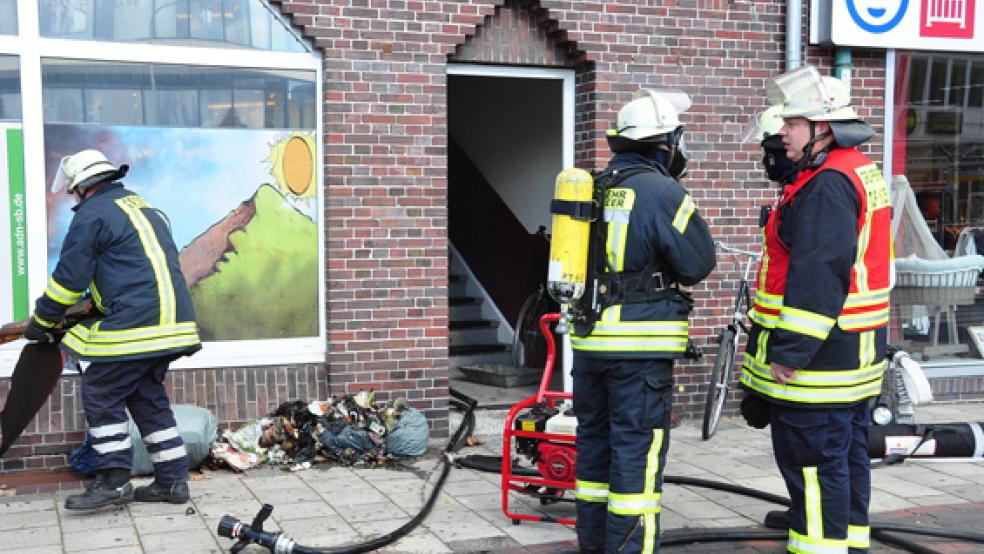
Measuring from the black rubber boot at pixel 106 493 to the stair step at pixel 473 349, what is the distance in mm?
4591

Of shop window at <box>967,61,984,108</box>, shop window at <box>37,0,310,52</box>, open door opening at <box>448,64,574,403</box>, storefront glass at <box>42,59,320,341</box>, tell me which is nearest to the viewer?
shop window at <box>37,0,310,52</box>

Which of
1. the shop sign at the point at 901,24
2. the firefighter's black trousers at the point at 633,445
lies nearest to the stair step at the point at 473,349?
the shop sign at the point at 901,24

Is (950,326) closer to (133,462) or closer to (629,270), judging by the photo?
(629,270)

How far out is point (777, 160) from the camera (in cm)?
465

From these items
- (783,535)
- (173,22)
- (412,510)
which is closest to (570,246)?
(783,535)

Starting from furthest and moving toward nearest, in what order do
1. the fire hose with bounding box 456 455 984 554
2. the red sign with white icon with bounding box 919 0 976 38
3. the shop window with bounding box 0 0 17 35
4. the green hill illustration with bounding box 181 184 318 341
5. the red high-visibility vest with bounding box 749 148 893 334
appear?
the red sign with white icon with bounding box 919 0 976 38, the green hill illustration with bounding box 181 184 318 341, the shop window with bounding box 0 0 17 35, the fire hose with bounding box 456 455 984 554, the red high-visibility vest with bounding box 749 148 893 334

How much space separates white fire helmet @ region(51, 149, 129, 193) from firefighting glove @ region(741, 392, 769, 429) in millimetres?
3645

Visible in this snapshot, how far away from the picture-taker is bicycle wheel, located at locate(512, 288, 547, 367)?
9.84 m

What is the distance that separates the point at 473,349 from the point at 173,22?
4.52 metres

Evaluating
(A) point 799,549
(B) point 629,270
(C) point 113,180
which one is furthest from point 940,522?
(C) point 113,180

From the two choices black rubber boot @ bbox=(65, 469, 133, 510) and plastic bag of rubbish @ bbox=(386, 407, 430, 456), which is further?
plastic bag of rubbish @ bbox=(386, 407, 430, 456)

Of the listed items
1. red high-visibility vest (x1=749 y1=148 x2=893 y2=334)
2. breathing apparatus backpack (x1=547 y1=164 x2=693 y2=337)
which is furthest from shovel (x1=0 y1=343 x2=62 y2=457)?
red high-visibility vest (x1=749 y1=148 x2=893 y2=334)

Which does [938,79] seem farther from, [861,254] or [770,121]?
[861,254]

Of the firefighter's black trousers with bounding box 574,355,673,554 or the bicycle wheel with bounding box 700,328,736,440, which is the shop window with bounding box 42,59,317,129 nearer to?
the bicycle wheel with bounding box 700,328,736,440
